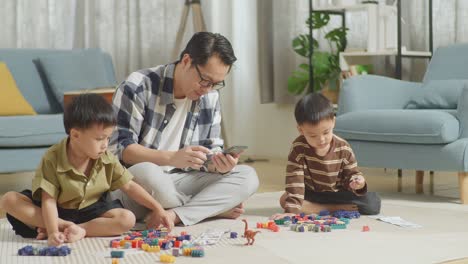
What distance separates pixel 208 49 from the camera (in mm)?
2580

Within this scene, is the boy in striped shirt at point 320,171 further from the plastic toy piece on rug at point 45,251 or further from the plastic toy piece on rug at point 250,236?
the plastic toy piece on rug at point 45,251

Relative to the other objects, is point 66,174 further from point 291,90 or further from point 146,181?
point 291,90

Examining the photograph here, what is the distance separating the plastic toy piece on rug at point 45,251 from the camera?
2.21 m

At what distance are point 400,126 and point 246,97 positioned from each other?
2724mm

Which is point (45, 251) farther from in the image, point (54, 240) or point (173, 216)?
point (173, 216)

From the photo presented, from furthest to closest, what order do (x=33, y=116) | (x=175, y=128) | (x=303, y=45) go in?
(x=303, y=45) → (x=33, y=116) → (x=175, y=128)

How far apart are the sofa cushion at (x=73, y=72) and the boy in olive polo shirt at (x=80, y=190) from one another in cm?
221

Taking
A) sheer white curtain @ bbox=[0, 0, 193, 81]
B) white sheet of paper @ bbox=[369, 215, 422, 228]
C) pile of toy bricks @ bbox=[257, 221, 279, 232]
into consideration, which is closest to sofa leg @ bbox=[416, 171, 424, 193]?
white sheet of paper @ bbox=[369, 215, 422, 228]

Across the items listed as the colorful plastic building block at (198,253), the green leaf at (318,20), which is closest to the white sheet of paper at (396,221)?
the colorful plastic building block at (198,253)

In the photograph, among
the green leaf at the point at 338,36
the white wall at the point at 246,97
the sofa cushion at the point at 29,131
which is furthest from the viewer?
the white wall at the point at 246,97

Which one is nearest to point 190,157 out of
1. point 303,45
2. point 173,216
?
point 173,216

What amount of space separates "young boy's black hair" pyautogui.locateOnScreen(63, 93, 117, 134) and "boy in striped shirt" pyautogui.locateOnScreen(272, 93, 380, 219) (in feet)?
2.59

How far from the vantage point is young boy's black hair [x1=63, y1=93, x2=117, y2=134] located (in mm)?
2350

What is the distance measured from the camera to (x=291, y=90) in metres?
5.56
